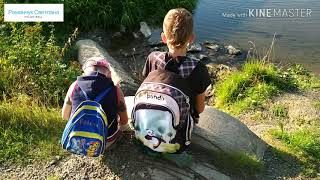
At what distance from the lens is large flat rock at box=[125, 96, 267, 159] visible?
493 centimetres

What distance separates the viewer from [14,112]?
17.2 feet

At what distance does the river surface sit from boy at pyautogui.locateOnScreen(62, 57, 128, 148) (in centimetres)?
569

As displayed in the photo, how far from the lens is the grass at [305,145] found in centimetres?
510

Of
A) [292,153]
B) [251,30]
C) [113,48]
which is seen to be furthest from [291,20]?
[292,153]

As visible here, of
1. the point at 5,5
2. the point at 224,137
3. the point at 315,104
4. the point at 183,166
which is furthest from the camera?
the point at 5,5

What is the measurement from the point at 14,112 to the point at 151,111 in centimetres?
205

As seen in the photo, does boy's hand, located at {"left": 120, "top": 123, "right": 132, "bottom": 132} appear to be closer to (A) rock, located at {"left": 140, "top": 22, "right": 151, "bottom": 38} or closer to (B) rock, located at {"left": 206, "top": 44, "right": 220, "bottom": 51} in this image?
(B) rock, located at {"left": 206, "top": 44, "right": 220, "bottom": 51}

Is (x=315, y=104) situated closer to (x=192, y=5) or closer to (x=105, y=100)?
(x=105, y=100)

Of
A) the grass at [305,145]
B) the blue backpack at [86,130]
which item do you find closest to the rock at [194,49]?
the grass at [305,145]

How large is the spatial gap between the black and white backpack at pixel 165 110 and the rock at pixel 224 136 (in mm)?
717

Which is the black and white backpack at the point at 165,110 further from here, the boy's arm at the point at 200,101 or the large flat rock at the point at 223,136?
the large flat rock at the point at 223,136

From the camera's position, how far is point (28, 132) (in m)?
5.03

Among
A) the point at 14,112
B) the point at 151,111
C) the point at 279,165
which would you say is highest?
the point at 151,111

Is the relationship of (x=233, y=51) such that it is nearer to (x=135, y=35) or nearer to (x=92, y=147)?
(x=135, y=35)
